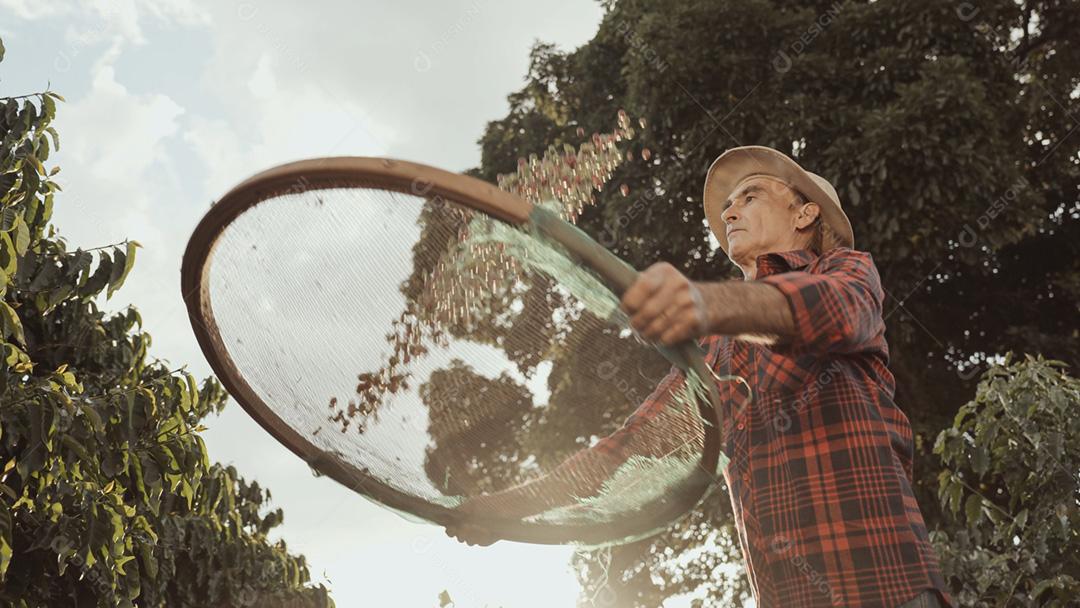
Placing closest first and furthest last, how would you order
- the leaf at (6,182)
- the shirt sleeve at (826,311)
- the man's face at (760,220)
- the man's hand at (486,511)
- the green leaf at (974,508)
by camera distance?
the shirt sleeve at (826,311), the man's hand at (486,511), the man's face at (760,220), the leaf at (6,182), the green leaf at (974,508)

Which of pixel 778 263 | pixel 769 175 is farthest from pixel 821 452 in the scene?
pixel 769 175

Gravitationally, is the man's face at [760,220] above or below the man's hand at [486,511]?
above

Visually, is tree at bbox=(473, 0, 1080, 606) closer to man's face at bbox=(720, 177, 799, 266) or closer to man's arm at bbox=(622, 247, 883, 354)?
man's face at bbox=(720, 177, 799, 266)

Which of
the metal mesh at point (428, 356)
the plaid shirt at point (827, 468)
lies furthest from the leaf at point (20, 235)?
the plaid shirt at point (827, 468)

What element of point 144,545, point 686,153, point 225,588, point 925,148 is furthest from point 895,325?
point 144,545

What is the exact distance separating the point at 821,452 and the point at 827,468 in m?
0.04

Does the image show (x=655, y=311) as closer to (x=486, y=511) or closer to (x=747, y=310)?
(x=747, y=310)

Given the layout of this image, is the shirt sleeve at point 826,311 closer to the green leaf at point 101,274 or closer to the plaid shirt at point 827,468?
the plaid shirt at point 827,468

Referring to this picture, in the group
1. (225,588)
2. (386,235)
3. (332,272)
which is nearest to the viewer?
(386,235)

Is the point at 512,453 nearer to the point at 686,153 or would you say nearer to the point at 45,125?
the point at 45,125

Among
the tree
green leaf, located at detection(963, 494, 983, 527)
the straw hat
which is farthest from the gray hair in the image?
the tree

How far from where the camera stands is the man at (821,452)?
5.81ft

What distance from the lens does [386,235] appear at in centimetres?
203

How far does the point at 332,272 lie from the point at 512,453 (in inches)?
23.6
